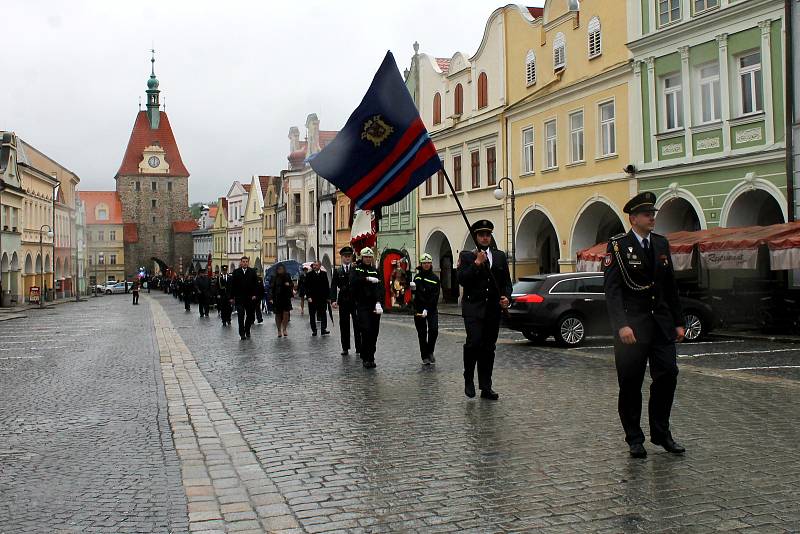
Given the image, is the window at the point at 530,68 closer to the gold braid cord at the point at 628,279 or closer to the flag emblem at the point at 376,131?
the flag emblem at the point at 376,131

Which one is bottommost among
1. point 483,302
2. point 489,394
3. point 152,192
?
point 489,394

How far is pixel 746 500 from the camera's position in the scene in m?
5.69

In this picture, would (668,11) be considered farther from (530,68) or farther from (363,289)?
(363,289)

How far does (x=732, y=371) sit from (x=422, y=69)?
36118 mm

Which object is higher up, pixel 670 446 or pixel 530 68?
pixel 530 68

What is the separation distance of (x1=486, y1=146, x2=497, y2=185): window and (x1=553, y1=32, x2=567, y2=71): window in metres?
6.28

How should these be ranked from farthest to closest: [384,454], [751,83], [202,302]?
[202,302], [751,83], [384,454]

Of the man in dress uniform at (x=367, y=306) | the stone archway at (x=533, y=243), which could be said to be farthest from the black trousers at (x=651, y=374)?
the stone archway at (x=533, y=243)

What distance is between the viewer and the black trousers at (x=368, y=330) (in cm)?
1408

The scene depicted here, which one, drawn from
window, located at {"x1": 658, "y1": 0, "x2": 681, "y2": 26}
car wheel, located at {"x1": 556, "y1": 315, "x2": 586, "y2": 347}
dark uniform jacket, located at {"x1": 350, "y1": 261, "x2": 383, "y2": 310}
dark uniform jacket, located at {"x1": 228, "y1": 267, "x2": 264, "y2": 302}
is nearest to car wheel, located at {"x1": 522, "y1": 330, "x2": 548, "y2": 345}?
car wheel, located at {"x1": 556, "y1": 315, "x2": 586, "y2": 347}

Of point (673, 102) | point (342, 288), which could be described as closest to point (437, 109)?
point (673, 102)

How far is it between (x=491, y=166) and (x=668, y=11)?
1357 cm

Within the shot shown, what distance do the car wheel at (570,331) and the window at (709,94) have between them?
9.45m

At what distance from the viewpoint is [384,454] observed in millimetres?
7316
